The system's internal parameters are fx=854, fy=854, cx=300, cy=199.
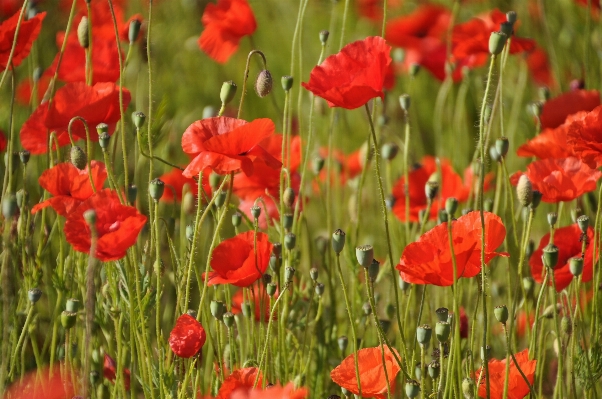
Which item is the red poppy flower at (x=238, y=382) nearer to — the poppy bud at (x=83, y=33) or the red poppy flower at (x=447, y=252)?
the red poppy flower at (x=447, y=252)

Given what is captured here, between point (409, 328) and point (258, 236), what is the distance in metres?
0.39

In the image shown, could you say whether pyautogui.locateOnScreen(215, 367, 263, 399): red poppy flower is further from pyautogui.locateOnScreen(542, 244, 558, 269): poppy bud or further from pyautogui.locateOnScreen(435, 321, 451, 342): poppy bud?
pyautogui.locateOnScreen(542, 244, 558, 269): poppy bud

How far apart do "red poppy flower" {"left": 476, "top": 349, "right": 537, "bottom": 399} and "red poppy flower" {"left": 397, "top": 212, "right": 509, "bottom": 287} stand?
15 centimetres

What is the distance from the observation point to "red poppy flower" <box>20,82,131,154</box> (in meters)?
1.37

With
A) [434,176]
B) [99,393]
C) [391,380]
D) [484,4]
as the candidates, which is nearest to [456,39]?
[434,176]

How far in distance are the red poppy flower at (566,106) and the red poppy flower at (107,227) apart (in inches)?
36.6

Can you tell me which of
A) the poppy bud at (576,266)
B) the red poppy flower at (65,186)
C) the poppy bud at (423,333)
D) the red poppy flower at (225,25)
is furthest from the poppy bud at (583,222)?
the red poppy flower at (225,25)

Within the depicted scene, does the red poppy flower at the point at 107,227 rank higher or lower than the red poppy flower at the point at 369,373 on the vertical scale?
higher

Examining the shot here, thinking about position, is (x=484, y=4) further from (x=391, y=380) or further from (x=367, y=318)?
(x=391, y=380)

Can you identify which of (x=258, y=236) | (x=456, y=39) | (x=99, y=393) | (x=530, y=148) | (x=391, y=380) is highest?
(x=456, y=39)

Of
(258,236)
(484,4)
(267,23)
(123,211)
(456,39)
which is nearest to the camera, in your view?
(123,211)

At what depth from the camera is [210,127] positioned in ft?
4.00

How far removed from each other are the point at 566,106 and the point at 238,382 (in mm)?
926

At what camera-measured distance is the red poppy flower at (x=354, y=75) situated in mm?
1160
